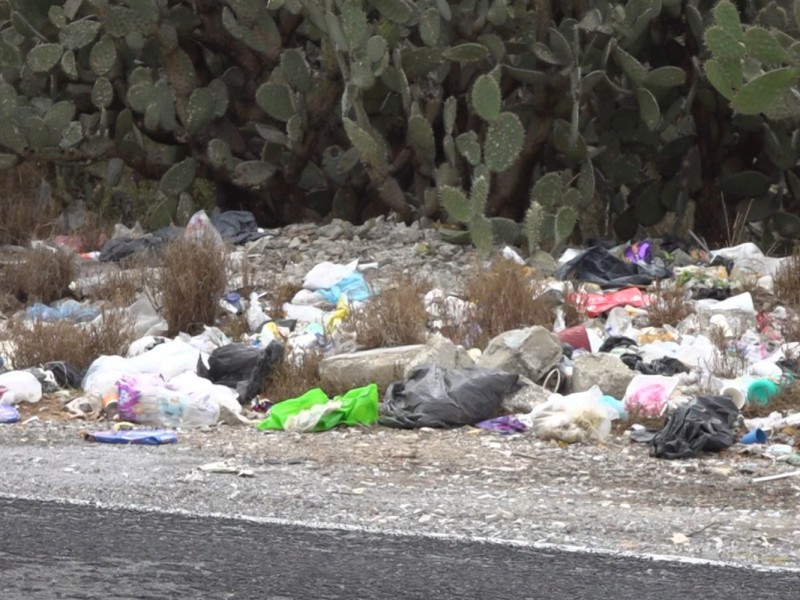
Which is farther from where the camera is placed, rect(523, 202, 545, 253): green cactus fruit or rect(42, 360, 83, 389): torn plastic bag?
rect(523, 202, 545, 253): green cactus fruit

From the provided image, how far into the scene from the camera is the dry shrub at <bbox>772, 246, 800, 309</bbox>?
33.1 feet

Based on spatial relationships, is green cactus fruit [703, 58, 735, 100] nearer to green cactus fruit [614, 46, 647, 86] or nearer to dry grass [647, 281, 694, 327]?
dry grass [647, 281, 694, 327]

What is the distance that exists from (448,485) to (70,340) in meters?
3.58

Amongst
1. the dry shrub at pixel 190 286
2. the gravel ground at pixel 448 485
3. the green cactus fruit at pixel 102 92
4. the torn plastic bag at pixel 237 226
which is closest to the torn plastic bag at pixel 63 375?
the gravel ground at pixel 448 485

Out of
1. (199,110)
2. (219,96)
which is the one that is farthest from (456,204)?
(219,96)

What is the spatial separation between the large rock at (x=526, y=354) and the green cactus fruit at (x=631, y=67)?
4630 millimetres

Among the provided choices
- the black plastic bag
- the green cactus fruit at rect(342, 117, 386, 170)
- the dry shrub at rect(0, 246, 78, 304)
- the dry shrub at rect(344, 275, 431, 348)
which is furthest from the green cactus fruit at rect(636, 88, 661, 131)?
the black plastic bag

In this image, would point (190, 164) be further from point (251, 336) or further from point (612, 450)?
point (612, 450)

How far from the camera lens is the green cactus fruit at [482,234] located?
11359 mm

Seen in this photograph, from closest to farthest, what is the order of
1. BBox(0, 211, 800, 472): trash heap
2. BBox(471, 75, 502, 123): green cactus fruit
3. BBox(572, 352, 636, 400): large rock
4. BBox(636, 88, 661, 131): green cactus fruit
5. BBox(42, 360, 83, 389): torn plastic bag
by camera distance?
BBox(0, 211, 800, 472): trash heap, BBox(572, 352, 636, 400): large rock, BBox(42, 360, 83, 389): torn plastic bag, BBox(471, 75, 502, 123): green cactus fruit, BBox(636, 88, 661, 131): green cactus fruit

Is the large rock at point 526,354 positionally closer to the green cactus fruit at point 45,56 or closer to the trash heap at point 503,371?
the trash heap at point 503,371

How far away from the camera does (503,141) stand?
38.7 ft

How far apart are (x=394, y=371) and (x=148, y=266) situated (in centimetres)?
346

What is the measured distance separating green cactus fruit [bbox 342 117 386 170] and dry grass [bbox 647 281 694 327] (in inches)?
121
